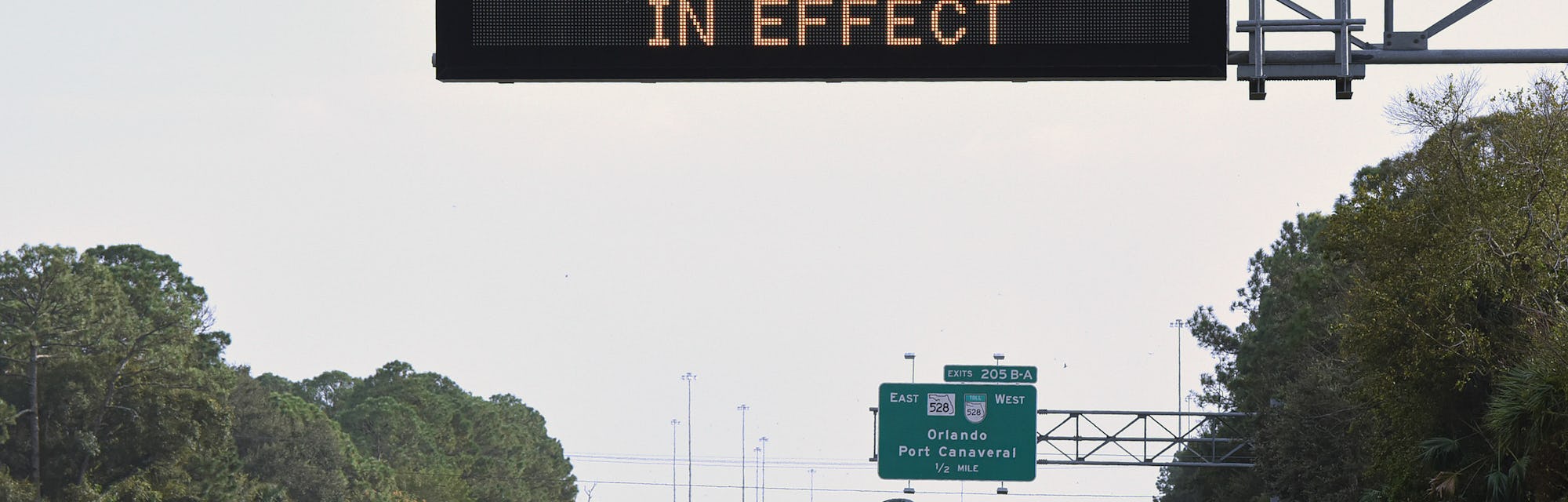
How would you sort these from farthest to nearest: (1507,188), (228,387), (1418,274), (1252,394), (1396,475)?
(228,387) → (1252,394) → (1396,475) → (1418,274) → (1507,188)

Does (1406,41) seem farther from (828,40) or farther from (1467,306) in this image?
(1467,306)

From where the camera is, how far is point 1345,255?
34.2m

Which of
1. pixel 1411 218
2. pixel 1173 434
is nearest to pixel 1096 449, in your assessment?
pixel 1173 434

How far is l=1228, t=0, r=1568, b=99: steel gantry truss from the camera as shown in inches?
510

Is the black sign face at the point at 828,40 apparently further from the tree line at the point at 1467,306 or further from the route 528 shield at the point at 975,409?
the route 528 shield at the point at 975,409

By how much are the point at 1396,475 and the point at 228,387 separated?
5652 centimetres

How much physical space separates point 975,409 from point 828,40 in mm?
30862

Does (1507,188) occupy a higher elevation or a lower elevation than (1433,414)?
higher

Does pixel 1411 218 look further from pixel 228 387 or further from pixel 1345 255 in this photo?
pixel 228 387

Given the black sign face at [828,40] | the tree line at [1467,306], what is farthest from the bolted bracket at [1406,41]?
the tree line at [1467,306]

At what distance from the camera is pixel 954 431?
139 feet

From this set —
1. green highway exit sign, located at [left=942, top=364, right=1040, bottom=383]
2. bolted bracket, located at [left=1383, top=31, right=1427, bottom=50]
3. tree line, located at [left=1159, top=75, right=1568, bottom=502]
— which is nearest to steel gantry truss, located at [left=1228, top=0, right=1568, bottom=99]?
bolted bracket, located at [left=1383, top=31, right=1427, bottom=50]

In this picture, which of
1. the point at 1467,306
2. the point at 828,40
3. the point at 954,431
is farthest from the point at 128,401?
the point at 828,40

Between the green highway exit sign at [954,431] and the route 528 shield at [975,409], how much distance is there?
0.06 feet
